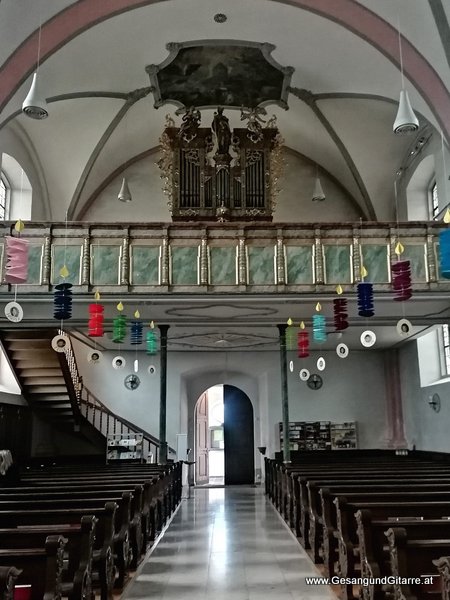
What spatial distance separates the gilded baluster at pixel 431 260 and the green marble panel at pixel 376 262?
994 mm

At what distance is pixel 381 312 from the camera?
54.7 ft

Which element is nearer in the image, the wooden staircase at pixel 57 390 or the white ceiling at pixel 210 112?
the white ceiling at pixel 210 112

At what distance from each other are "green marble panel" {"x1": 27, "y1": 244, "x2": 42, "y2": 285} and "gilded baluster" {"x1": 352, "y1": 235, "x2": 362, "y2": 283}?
7649mm

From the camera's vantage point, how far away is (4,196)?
17.9 m

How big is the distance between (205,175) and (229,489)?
11644 mm

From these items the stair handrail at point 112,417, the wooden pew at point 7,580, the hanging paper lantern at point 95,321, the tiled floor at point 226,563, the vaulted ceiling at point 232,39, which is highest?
the vaulted ceiling at point 232,39

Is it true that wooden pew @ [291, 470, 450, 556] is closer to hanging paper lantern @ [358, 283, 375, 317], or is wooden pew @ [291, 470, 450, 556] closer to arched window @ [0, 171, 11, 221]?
hanging paper lantern @ [358, 283, 375, 317]

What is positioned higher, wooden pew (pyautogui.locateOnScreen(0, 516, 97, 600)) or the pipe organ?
the pipe organ

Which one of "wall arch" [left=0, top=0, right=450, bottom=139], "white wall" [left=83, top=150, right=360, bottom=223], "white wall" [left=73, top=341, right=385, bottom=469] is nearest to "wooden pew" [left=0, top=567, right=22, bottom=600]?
"wall arch" [left=0, top=0, right=450, bottom=139]

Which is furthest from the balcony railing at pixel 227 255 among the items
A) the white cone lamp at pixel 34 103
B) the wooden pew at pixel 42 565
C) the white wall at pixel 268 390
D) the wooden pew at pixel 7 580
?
the wooden pew at pixel 7 580

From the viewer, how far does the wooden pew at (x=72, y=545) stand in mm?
5113

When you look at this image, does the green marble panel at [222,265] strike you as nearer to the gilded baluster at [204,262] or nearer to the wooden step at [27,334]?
the gilded baluster at [204,262]

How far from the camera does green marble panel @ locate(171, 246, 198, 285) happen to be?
572 inches

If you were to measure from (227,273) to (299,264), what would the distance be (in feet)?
5.91
